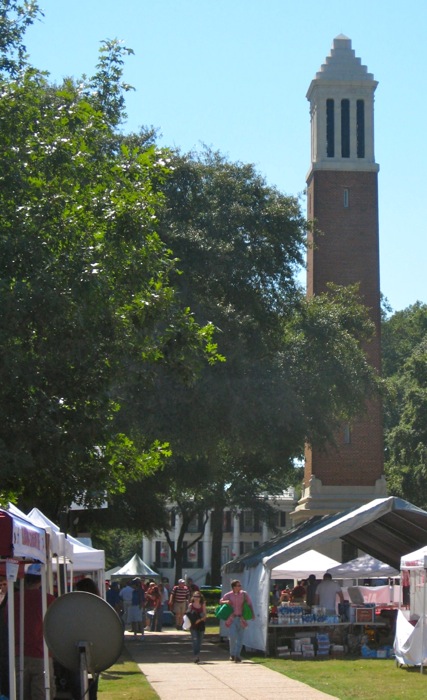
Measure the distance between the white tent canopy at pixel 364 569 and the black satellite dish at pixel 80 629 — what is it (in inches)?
849

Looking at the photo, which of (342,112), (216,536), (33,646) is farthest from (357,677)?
(216,536)

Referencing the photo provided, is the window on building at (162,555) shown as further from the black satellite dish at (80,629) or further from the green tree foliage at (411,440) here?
the black satellite dish at (80,629)

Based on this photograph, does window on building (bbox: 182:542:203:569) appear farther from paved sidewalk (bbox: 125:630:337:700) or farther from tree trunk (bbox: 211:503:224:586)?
paved sidewalk (bbox: 125:630:337:700)

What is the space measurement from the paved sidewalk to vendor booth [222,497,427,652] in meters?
1.20

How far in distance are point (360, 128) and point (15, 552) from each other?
51.4m

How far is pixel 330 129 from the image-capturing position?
57.5 m

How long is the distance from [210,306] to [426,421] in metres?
25.8

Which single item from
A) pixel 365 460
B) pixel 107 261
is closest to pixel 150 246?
pixel 107 261

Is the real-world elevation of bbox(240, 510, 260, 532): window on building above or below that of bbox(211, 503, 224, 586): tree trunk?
below

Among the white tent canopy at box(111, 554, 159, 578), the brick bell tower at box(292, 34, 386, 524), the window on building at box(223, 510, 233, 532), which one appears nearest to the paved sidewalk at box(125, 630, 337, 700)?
the white tent canopy at box(111, 554, 159, 578)

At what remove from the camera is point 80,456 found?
1230cm

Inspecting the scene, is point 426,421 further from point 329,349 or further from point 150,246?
point 150,246

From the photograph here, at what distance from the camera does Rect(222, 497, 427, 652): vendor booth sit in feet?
77.7

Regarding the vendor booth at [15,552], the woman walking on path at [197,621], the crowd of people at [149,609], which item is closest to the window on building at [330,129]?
the crowd of people at [149,609]
